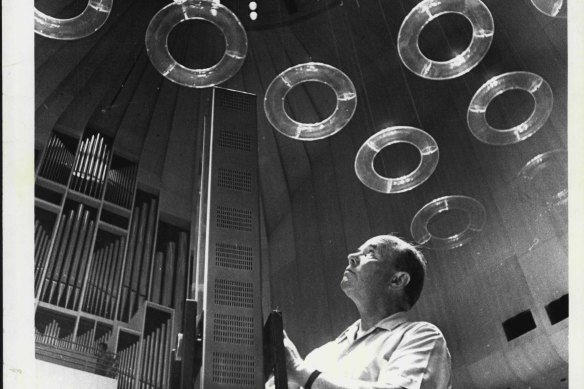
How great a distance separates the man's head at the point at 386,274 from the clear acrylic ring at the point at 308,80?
2411 mm

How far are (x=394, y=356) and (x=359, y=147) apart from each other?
8368 millimetres

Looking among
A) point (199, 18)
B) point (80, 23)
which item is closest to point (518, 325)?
point (199, 18)

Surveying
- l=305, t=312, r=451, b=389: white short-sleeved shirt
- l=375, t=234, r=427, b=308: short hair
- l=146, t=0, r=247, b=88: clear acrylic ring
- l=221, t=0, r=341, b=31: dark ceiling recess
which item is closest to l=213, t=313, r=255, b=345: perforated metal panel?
l=305, t=312, r=451, b=389: white short-sleeved shirt

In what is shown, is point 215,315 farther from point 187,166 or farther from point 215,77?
point 187,166

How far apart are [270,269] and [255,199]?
8.64 metres

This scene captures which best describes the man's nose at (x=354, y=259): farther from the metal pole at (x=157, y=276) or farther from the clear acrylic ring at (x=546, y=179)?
the metal pole at (x=157, y=276)

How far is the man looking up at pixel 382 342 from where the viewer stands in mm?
→ 2657

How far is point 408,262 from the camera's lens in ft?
11.3

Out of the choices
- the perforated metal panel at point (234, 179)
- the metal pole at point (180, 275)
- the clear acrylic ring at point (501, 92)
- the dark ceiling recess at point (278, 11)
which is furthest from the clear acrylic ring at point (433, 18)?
the metal pole at point (180, 275)

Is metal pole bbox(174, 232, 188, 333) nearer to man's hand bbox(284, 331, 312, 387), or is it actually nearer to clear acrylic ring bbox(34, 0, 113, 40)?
clear acrylic ring bbox(34, 0, 113, 40)

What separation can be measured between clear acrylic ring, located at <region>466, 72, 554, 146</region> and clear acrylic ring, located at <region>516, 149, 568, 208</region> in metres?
1.46

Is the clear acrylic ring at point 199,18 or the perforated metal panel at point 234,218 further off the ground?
the clear acrylic ring at point 199,18

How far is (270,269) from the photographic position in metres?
11.4

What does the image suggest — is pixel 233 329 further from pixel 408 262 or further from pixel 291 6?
pixel 291 6
